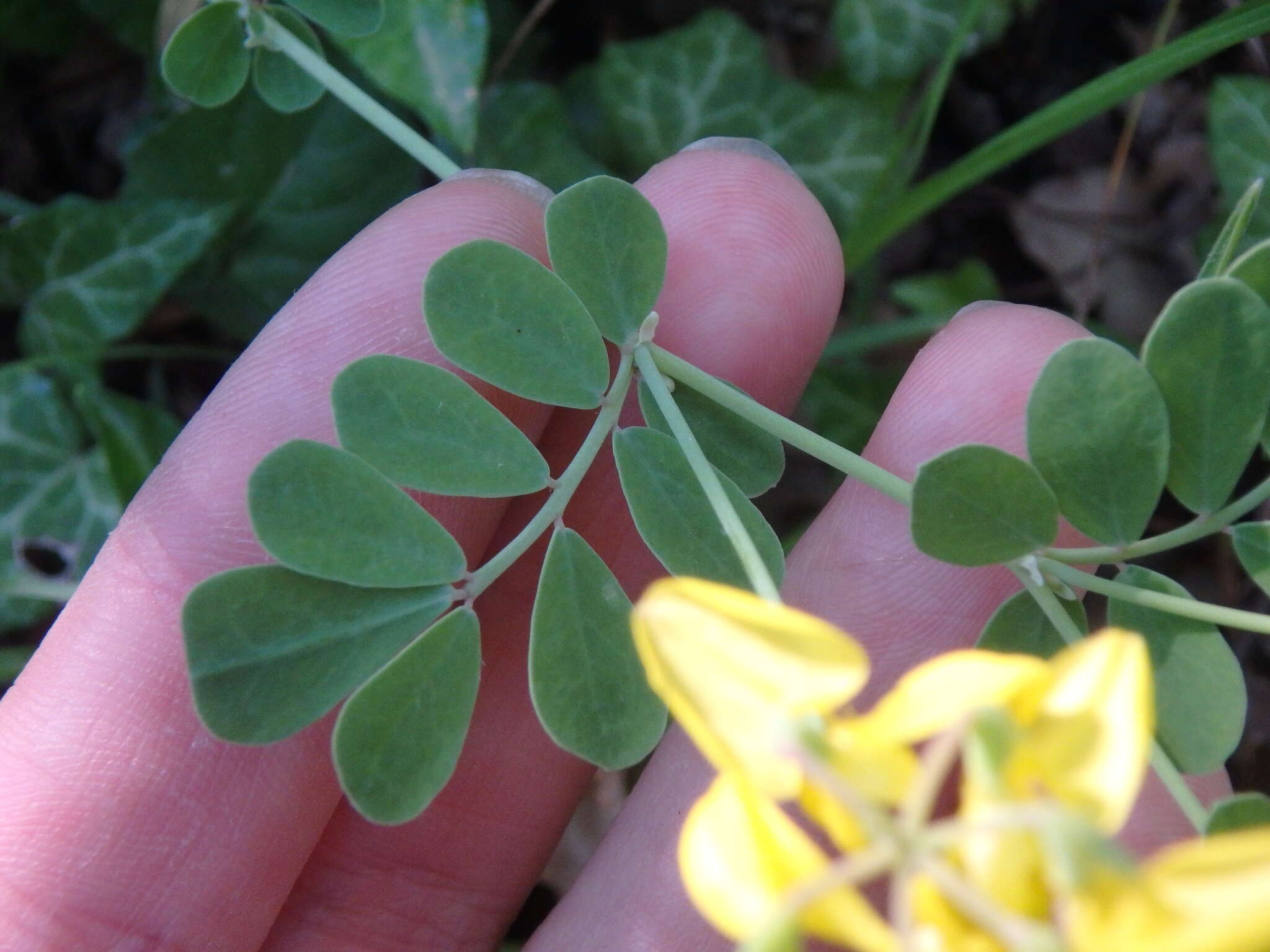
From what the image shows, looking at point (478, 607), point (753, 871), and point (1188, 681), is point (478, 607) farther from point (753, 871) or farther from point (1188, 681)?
point (753, 871)

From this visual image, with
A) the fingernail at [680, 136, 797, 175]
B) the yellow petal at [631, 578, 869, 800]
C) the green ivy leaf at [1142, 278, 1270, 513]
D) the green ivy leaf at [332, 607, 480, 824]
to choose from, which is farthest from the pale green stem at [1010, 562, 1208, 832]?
the fingernail at [680, 136, 797, 175]

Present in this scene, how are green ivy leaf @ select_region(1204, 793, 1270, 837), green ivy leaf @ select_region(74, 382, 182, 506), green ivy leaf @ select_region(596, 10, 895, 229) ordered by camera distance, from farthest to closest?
green ivy leaf @ select_region(596, 10, 895, 229) → green ivy leaf @ select_region(74, 382, 182, 506) → green ivy leaf @ select_region(1204, 793, 1270, 837)

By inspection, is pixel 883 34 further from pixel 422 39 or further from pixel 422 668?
pixel 422 668

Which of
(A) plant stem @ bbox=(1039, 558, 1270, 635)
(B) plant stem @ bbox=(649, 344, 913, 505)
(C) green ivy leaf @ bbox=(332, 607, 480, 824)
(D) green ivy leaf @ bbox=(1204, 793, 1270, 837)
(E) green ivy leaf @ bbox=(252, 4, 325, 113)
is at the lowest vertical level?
(C) green ivy leaf @ bbox=(332, 607, 480, 824)

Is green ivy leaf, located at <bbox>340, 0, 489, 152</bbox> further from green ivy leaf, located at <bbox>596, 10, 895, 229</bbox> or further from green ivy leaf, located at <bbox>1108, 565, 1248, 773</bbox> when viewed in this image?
green ivy leaf, located at <bbox>1108, 565, 1248, 773</bbox>

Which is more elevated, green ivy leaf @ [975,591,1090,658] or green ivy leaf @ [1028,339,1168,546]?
green ivy leaf @ [1028,339,1168,546]

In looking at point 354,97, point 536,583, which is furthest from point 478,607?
point 354,97

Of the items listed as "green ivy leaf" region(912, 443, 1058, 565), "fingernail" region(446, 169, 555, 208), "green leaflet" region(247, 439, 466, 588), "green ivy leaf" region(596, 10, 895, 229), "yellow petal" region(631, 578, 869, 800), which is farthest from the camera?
"green ivy leaf" region(596, 10, 895, 229)
